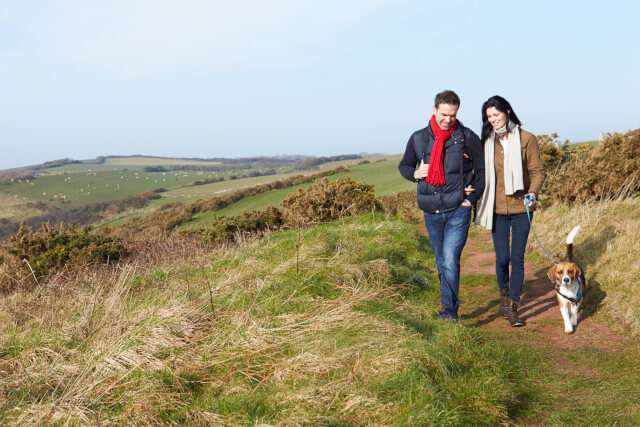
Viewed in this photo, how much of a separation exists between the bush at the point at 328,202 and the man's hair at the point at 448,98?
9070 mm

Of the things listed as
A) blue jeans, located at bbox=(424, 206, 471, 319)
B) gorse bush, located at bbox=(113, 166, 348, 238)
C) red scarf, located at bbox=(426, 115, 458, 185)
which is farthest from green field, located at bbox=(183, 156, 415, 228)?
red scarf, located at bbox=(426, 115, 458, 185)

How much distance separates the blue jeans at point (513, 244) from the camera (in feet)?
16.1

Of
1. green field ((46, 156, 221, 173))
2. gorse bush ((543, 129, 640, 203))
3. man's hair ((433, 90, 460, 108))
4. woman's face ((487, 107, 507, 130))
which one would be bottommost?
gorse bush ((543, 129, 640, 203))

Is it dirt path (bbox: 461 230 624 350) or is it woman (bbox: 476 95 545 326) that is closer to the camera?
dirt path (bbox: 461 230 624 350)

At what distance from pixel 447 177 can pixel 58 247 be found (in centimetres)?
1118

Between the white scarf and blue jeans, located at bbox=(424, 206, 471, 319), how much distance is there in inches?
16.7

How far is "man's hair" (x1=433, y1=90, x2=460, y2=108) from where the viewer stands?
14.1ft

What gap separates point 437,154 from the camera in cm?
444

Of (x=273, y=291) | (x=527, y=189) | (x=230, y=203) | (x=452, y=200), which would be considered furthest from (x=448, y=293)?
(x=230, y=203)

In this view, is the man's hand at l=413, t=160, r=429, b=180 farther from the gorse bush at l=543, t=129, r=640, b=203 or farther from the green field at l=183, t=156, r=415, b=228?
the green field at l=183, t=156, r=415, b=228

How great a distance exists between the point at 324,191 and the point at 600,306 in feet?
32.1

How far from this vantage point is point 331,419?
2.55m

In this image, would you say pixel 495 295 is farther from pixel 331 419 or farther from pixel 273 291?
pixel 331 419

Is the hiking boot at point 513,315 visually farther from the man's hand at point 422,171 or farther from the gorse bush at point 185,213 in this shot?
the gorse bush at point 185,213
